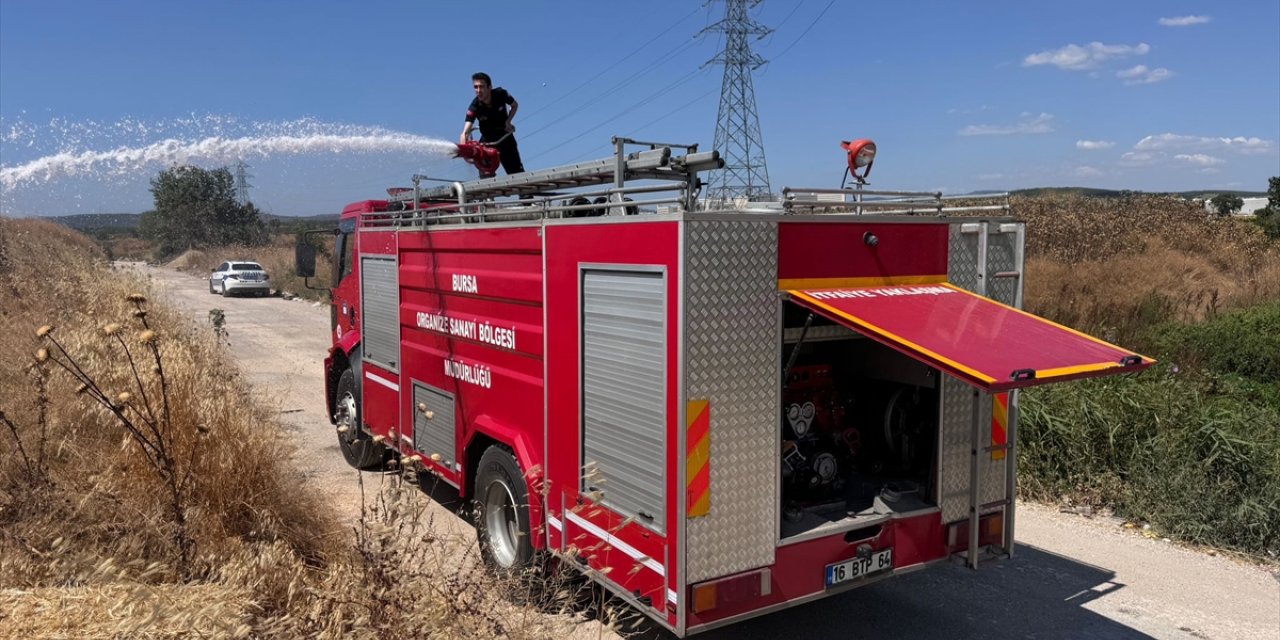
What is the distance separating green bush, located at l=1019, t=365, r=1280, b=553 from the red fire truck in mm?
2873

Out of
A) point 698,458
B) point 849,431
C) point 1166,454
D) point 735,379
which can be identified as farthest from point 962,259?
point 1166,454

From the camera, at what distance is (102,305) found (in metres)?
11.6

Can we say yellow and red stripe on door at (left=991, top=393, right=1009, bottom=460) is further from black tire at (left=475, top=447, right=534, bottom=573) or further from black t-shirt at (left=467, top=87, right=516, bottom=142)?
black t-shirt at (left=467, top=87, right=516, bottom=142)

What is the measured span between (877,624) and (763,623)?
71 cm

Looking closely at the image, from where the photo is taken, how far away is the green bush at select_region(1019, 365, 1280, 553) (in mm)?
6555

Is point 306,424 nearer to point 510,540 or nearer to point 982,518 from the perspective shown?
point 510,540

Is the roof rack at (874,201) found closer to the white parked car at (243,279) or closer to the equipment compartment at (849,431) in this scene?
the equipment compartment at (849,431)

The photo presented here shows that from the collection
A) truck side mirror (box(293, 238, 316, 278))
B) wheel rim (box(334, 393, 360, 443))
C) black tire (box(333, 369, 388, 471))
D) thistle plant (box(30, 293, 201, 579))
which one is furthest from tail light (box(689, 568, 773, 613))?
truck side mirror (box(293, 238, 316, 278))

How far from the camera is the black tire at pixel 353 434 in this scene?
817 cm

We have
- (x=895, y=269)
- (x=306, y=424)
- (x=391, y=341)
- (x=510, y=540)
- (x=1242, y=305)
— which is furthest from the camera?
(x=1242, y=305)

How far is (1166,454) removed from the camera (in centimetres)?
717

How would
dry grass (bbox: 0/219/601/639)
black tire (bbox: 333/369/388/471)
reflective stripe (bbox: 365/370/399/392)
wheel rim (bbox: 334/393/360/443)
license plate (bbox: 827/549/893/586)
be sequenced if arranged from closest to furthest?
dry grass (bbox: 0/219/601/639) → license plate (bbox: 827/549/893/586) → reflective stripe (bbox: 365/370/399/392) → black tire (bbox: 333/369/388/471) → wheel rim (bbox: 334/393/360/443)

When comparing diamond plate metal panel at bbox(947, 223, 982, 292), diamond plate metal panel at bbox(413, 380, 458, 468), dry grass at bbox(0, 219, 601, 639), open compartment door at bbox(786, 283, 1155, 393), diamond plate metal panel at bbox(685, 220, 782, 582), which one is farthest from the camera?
diamond plate metal panel at bbox(413, 380, 458, 468)

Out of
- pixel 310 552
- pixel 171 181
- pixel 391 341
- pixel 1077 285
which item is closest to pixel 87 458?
pixel 310 552
